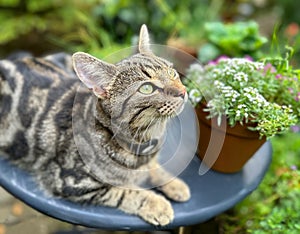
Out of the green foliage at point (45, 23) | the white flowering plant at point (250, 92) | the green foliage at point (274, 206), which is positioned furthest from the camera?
the green foliage at point (45, 23)

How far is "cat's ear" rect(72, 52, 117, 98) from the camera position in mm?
1324

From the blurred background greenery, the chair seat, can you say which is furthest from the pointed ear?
the blurred background greenery

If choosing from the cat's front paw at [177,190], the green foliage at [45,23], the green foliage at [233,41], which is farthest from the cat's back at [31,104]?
the green foliage at [45,23]

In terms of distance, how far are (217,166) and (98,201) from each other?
461mm

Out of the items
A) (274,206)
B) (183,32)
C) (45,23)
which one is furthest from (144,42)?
(45,23)

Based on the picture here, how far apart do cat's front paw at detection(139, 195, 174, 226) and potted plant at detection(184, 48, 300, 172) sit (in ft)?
0.79

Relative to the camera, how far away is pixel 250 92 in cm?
151

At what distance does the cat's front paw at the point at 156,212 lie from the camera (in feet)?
5.00

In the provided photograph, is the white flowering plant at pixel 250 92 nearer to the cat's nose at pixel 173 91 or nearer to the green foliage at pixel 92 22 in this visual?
the cat's nose at pixel 173 91

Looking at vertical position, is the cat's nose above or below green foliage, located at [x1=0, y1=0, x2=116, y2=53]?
above

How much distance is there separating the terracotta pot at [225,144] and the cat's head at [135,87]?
26cm

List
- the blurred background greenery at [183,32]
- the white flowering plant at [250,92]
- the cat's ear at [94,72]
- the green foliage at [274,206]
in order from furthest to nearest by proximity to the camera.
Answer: the blurred background greenery at [183,32], the green foliage at [274,206], the white flowering plant at [250,92], the cat's ear at [94,72]

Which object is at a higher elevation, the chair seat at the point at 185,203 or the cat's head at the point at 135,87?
the cat's head at the point at 135,87

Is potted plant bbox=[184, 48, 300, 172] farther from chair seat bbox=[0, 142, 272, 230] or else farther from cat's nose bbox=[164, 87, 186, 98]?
cat's nose bbox=[164, 87, 186, 98]
